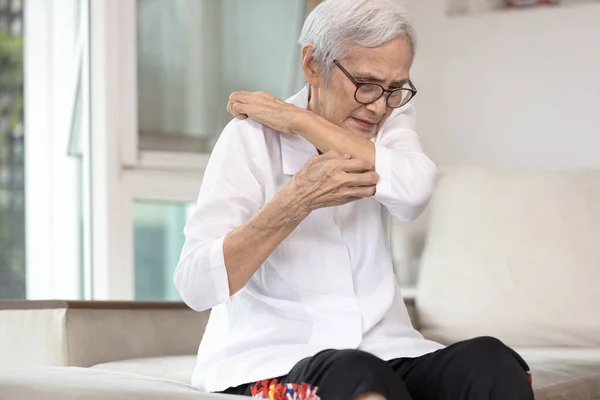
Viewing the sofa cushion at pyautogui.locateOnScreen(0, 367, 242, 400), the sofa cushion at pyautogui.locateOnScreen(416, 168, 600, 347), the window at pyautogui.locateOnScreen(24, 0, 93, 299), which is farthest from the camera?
the window at pyautogui.locateOnScreen(24, 0, 93, 299)

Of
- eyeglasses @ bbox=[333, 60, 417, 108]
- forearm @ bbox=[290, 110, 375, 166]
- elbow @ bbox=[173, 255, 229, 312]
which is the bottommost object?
elbow @ bbox=[173, 255, 229, 312]

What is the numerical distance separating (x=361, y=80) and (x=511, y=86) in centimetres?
185

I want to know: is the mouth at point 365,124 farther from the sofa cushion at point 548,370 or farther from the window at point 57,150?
the window at point 57,150

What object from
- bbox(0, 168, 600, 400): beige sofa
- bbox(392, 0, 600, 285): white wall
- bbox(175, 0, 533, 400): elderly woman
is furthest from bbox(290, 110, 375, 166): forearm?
bbox(392, 0, 600, 285): white wall

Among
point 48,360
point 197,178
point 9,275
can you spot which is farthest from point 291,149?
point 9,275

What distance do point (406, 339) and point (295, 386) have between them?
0.91ft

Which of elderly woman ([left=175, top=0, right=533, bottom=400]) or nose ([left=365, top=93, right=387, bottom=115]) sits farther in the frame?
nose ([left=365, top=93, right=387, bottom=115])

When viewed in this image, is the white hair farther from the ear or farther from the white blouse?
the white blouse

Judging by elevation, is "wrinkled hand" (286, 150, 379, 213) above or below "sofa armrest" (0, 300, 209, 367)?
above

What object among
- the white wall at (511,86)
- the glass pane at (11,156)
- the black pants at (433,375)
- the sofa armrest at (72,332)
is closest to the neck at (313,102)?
the black pants at (433,375)

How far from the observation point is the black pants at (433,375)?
4.54 ft

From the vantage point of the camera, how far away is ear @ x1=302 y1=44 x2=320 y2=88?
1.74 meters

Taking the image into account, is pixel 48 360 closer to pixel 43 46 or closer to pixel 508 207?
pixel 508 207

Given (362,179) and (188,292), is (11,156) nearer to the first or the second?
(188,292)
